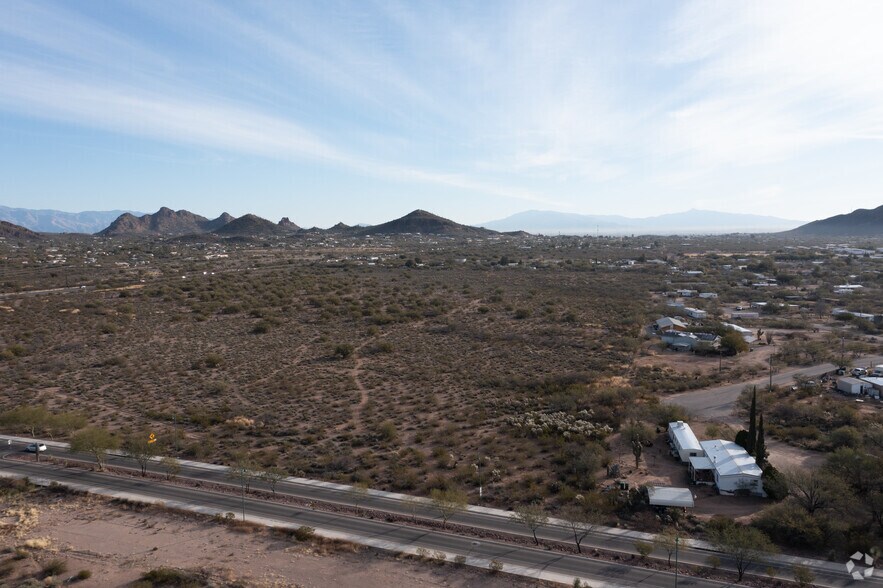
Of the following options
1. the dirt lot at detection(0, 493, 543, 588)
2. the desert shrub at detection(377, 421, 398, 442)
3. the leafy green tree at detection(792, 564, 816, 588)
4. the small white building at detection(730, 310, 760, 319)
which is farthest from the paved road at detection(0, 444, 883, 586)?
the small white building at detection(730, 310, 760, 319)

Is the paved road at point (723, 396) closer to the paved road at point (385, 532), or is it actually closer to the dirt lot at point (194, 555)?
the paved road at point (385, 532)

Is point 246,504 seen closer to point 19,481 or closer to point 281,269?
point 19,481

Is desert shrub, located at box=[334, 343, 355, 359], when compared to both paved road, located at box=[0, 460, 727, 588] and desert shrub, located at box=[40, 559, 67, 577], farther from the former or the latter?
desert shrub, located at box=[40, 559, 67, 577]

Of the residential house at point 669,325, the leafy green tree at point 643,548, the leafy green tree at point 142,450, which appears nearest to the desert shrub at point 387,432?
the leafy green tree at point 142,450

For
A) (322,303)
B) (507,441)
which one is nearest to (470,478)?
(507,441)

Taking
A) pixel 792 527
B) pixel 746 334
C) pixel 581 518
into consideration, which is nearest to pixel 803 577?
pixel 792 527

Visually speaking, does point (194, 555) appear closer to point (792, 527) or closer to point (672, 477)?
point (672, 477)
